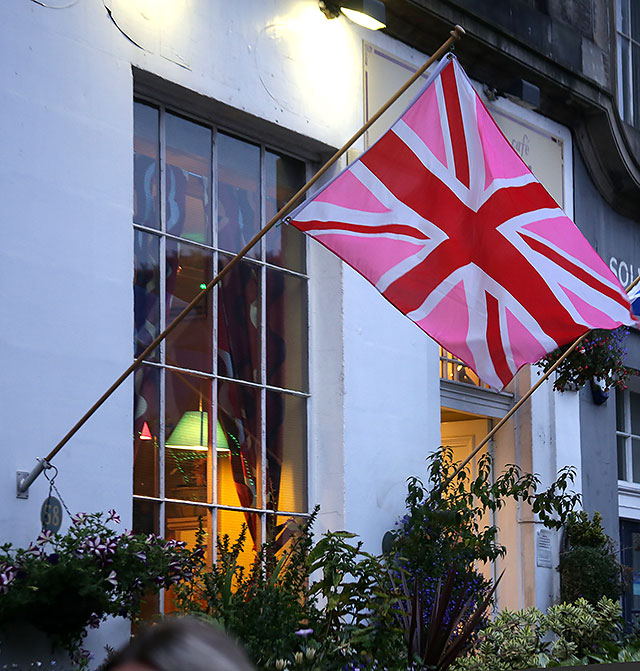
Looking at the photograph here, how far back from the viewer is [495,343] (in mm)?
5863

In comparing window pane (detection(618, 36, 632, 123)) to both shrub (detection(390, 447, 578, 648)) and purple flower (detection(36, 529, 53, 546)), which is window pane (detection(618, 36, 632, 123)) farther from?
purple flower (detection(36, 529, 53, 546))

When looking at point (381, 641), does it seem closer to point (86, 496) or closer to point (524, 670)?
point (524, 670)

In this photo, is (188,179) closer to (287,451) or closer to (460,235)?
(287,451)

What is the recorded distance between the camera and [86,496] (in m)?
5.81

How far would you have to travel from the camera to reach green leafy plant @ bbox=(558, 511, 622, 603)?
8.98 metres

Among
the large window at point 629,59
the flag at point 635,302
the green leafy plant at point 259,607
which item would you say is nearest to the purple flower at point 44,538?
the green leafy plant at point 259,607

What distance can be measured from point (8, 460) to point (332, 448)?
2553 mm

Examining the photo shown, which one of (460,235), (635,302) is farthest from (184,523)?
(635,302)

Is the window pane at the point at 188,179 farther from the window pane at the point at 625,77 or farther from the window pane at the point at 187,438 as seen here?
the window pane at the point at 625,77

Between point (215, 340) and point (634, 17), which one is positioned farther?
point (634, 17)

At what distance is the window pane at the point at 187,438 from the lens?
6.68 metres

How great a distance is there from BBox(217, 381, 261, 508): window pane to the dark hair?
5948 mm

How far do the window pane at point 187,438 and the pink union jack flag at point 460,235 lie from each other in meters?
1.76

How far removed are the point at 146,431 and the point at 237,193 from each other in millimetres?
1707
